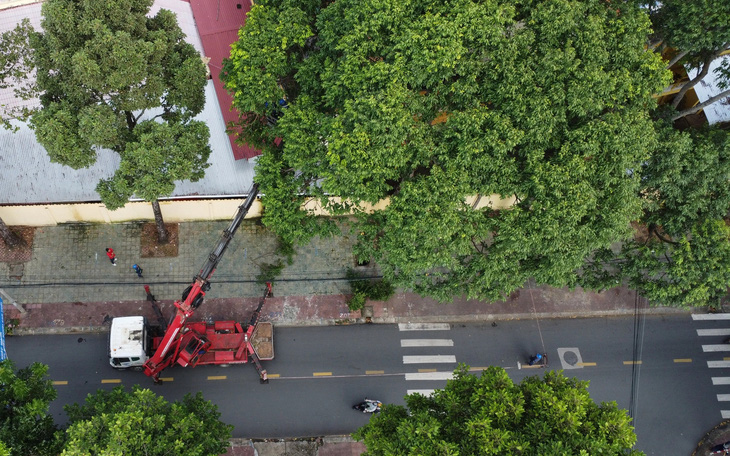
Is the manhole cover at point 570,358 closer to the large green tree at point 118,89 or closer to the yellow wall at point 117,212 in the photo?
the yellow wall at point 117,212

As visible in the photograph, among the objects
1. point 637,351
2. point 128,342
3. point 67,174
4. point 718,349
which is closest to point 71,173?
point 67,174

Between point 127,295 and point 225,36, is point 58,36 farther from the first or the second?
point 127,295

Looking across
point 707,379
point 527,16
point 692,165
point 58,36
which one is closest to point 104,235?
point 58,36

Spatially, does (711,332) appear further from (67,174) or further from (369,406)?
(67,174)

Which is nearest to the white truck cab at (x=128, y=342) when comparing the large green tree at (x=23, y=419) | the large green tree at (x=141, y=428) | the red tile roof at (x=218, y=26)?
the large green tree at (x=141, y=428)

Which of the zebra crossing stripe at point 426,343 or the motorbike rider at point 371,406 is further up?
the zebra crossing stripe at point 426,343

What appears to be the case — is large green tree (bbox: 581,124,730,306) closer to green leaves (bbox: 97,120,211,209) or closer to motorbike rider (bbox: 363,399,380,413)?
motorbike rider (bbox: 363,399,380,413)
